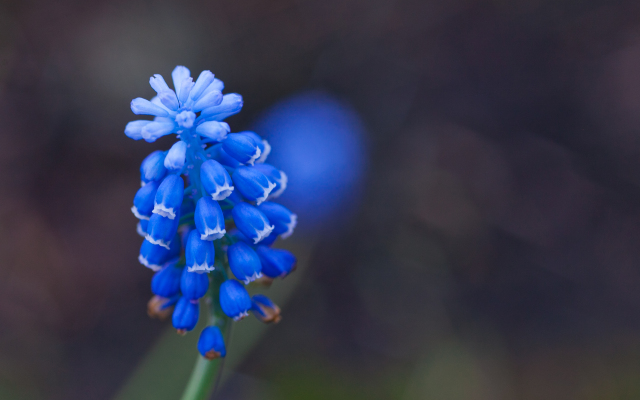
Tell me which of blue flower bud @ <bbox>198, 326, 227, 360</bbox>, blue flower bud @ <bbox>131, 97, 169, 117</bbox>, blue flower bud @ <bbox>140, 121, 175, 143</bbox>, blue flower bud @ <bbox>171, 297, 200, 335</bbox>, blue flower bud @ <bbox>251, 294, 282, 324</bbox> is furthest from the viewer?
blue flower bud @ <bbox>251, 294, 282, 324</bbox>

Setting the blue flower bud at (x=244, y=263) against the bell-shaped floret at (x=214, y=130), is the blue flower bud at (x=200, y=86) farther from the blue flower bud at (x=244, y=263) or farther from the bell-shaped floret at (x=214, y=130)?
the blue flower bud at (x=244, y=263)

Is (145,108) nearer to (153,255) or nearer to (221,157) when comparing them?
(221,157)

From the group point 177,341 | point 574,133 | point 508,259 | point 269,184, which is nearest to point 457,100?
point 574,133

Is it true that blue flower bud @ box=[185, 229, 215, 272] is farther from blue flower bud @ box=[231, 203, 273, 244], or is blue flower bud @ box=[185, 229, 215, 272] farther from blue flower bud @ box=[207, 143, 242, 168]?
blue flower bud @ box=[207, 143, 242, 168]

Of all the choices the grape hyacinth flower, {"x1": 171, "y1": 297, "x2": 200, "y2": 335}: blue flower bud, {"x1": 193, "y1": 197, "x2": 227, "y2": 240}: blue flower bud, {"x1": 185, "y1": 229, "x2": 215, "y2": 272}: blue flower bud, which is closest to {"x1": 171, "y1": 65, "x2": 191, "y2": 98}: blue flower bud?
the grape hyacinth flower

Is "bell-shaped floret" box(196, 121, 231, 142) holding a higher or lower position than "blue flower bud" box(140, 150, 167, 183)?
higher

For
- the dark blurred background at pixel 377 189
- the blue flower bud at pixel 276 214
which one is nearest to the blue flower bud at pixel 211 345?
the blue flower bud at pixel 276 214
